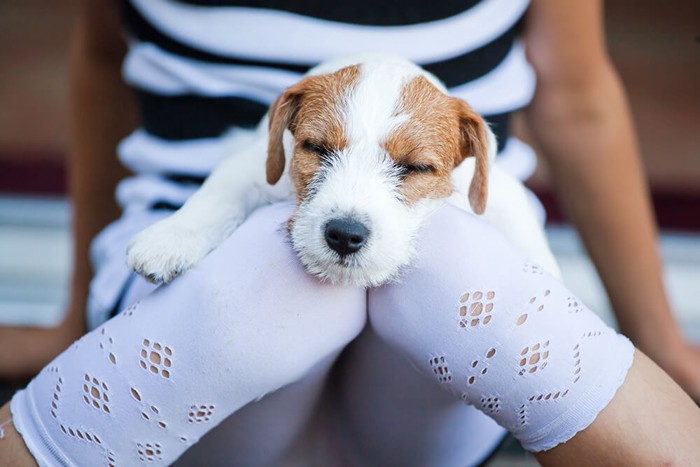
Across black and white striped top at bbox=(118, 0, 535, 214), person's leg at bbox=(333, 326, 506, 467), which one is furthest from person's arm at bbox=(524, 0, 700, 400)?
person's leg at bbox=(333, 326, 506, 467)

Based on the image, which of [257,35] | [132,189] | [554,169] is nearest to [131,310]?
[132,189]

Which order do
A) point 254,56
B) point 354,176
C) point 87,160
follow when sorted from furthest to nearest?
point 87,160 < point 254,56 < point 354,176

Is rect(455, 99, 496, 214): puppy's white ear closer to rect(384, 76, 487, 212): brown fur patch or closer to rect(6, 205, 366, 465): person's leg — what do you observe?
rect(384, 76, 487, 212): brown fur patch

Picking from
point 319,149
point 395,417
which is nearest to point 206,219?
point 319,149

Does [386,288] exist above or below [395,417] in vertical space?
above

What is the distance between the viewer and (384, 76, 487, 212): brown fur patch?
1.47 metres

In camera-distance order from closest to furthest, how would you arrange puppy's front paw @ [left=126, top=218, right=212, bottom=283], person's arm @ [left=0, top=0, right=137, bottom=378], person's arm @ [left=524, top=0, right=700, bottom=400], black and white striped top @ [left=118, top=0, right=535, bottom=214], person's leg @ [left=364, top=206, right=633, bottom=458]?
person's leg @ [left=364, top=206, right=633, bottom=458] → puppy's front paw @ [left=126, top=218, right=212, bottom=283] → black and white striped top @ [left=118, top=0, right=535, bottom=214] → person's arm @ [left=524, top=0, right=700, bottom=400] → person's arm @ [left=0, top=0, right=137, bottom=378]

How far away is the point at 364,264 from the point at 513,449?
1.00m

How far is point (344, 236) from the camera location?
53.3 inches

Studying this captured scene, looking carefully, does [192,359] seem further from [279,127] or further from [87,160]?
[87,160]

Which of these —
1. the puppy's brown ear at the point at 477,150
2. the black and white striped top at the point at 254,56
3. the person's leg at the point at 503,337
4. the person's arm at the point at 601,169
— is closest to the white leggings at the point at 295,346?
the person's leg at the point at 503,337

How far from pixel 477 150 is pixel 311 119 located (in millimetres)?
273

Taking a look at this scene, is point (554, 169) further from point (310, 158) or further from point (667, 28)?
point (667, 28)

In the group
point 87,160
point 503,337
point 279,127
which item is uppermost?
point 279,127
